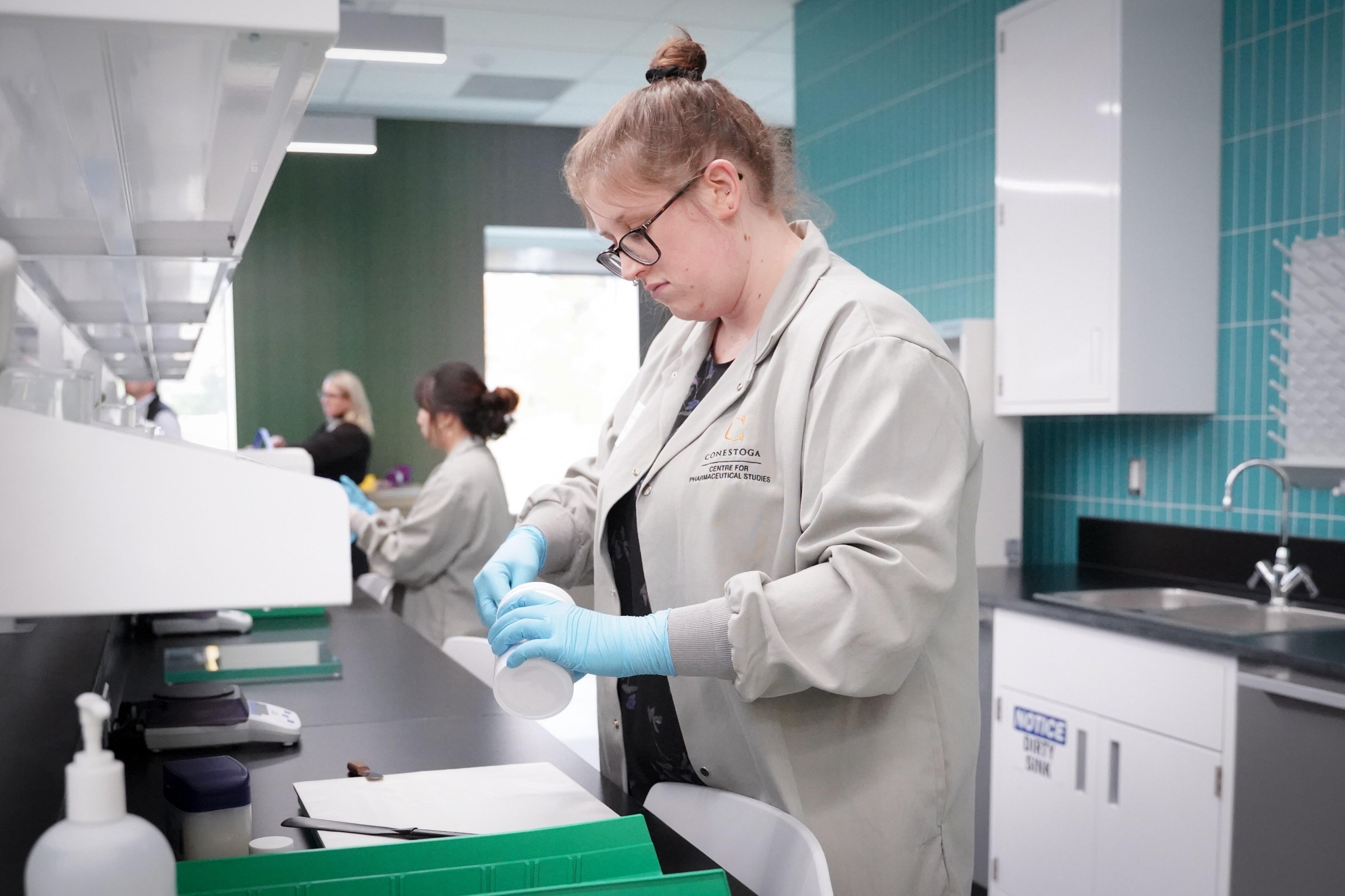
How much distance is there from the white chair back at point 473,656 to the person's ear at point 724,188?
1217mm

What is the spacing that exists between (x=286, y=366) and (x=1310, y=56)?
19.8 feet

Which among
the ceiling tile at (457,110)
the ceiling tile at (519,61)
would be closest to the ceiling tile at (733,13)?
the ceiling tile at (519,61)

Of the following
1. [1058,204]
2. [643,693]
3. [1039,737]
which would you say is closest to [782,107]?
[1058,204]

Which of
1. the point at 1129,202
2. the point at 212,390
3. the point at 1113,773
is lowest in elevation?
the point at 1113,773

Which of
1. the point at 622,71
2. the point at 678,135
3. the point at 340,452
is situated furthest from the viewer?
the point at 622,71

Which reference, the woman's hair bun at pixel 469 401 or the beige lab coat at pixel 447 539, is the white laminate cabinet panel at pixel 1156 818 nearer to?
the beige lab coat at pixel 447 539

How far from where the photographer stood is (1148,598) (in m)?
3.14

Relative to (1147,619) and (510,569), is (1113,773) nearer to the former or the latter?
(1147,619)

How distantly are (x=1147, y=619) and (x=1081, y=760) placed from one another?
402 mm

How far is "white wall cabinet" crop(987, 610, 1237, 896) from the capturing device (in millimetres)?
2398

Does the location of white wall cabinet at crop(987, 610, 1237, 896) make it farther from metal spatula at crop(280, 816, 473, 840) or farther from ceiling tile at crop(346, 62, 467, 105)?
ceiling tile at crop(346, 62, 467, 105)

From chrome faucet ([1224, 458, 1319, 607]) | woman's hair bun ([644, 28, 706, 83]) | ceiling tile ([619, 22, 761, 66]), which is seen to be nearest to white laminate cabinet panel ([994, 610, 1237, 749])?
chrome faucet ([1224, 458, 1319, 607])

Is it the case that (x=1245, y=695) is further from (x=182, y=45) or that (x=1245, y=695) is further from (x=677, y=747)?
(x=182, y=45)

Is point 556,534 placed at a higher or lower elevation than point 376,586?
higher
